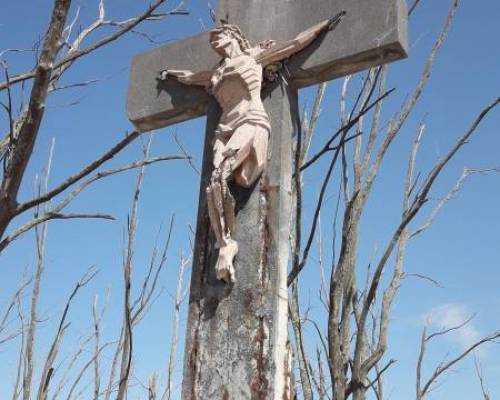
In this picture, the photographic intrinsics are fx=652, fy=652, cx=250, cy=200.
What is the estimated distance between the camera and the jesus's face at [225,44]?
369 centimetres

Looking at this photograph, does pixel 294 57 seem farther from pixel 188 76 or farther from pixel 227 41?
pixel 188 76

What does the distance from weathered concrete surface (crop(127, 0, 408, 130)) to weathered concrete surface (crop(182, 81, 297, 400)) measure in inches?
16.0

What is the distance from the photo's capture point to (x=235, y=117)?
138 inches

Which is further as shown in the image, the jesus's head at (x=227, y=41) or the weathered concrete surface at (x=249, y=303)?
the jesus's head at (x=227, y=41)

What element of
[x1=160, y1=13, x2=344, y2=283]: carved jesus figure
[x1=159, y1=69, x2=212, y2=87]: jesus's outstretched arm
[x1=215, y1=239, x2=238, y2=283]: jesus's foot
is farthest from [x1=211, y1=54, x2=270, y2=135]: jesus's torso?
[x1=215, y1=239, x2=238, y2=283]: jesus's foot

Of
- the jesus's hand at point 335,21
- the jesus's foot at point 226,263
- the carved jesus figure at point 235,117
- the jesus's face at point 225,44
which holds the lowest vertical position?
the jesus's foot at point 226,263

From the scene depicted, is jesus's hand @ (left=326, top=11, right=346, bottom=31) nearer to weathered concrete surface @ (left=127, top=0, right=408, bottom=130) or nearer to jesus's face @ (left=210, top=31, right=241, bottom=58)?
weathered concrete surface @ (left=127, top=0, right=408, bottom=130)

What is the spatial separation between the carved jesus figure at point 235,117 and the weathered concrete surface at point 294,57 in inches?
3.9

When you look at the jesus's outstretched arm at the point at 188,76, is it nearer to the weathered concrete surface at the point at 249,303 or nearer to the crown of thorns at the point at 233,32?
the crown of thorns at the point at 233,32

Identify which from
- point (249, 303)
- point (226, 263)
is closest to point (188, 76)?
point (226, 263)

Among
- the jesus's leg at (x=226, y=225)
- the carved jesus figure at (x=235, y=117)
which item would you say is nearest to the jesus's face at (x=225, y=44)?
the carved jesus figure at (x=235, y=117)

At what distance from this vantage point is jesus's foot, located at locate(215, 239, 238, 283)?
317cm

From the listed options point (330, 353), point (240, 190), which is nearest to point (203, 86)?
point (240, 190)

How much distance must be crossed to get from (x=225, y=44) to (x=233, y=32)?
0.33 ft
